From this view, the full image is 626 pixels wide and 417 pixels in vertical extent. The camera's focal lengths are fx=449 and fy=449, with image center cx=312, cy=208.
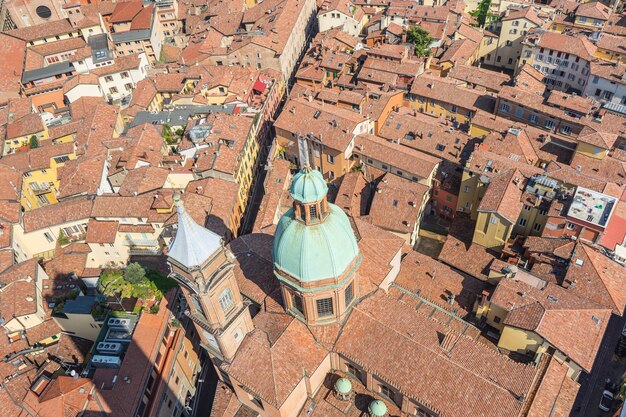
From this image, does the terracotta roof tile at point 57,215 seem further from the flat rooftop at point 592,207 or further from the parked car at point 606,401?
the parked car at point 606,401

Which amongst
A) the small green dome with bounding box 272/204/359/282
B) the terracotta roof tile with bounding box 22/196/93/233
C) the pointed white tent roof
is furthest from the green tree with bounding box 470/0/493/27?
the pointed white tent roof

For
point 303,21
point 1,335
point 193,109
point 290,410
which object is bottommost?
point 1,335

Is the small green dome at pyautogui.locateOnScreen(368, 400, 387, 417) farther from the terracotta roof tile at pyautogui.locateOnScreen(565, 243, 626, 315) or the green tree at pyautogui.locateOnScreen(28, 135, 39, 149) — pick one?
the green tree at pyautogui.locateOnScreen(28, 135, 39, 149)

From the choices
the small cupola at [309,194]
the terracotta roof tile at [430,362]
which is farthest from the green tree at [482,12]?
the small cupola at [309,194]

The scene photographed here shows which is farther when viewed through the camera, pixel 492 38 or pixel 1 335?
pixel 492 38

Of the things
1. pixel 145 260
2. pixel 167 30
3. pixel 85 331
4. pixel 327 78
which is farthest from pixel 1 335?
pixel 167 30

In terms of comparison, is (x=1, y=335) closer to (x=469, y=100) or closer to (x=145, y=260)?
(x=145, y=260)
